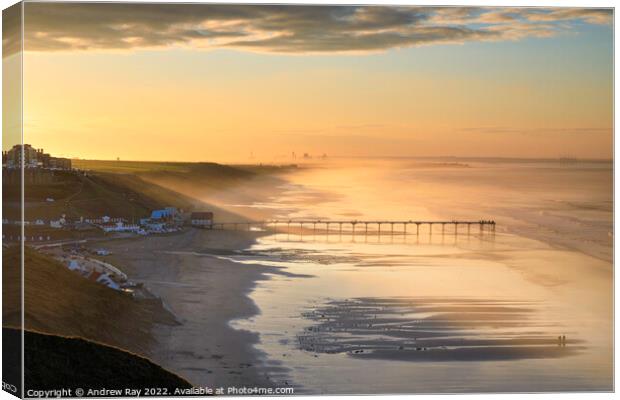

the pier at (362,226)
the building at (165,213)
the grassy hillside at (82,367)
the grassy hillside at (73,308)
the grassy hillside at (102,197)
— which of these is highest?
the grassy hillside at (102,197)

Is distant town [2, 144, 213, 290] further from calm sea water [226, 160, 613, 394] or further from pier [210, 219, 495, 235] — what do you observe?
→ calm sea water [226, 160, 613, 394]

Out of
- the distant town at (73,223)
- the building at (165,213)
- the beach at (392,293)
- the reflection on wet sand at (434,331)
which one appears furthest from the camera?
the building at (165,213)

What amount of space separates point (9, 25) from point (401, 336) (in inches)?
192

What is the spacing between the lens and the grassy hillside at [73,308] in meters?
13.0

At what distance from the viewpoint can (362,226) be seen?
1407cm

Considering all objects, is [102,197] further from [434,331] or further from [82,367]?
[434,331]

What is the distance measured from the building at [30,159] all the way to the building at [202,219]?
1.41m

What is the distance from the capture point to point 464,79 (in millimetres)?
14109

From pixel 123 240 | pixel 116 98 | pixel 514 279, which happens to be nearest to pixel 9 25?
pixel 116 98

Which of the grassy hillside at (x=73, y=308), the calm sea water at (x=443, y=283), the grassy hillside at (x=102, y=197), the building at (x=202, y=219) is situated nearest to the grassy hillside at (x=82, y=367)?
the grassy hillside at (x=73, y=308)

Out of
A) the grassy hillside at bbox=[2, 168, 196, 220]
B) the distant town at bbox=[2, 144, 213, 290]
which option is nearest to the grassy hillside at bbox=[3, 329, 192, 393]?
the distant town at bbox=[2, 144, 213, 290]

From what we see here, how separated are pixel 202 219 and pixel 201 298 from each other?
94 centimetres

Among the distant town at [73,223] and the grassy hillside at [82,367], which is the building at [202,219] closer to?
the distant town at [73,223]

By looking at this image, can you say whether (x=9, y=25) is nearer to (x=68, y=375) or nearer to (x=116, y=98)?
(x=116, y=98)
